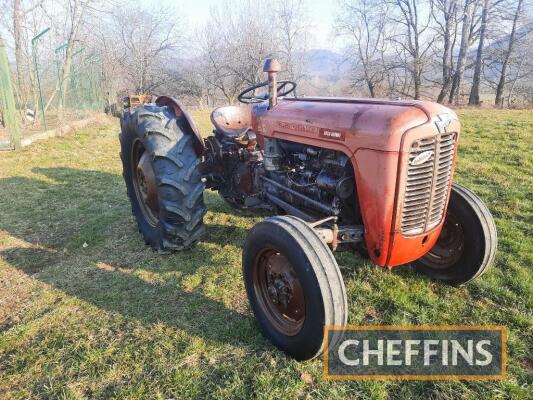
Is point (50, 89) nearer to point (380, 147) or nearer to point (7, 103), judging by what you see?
point (7, 103)

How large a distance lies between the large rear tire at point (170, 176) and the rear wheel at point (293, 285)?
102 cm

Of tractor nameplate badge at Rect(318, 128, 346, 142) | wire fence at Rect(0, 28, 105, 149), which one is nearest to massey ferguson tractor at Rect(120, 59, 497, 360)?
tractor nameplate badge at Rect(318, 128, 346, 142)

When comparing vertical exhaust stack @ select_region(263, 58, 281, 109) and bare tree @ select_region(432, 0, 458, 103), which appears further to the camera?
bare tree @ select_region(432, 0, 458, 103)

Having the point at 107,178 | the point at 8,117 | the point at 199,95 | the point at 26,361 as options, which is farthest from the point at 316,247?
the point at 199,95

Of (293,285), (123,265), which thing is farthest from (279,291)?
(123,265)

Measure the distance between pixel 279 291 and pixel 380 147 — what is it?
104 centimetres

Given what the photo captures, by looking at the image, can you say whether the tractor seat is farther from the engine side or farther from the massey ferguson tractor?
the massey ferguson tractor

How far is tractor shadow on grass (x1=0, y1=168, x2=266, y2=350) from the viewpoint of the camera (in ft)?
8.91

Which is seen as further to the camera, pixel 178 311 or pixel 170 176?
pixel 170 176

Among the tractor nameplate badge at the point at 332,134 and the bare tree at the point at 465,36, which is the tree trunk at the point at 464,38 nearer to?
the bare tree at the point at 465,36

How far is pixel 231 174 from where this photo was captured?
393 cm

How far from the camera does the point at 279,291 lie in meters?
2.37

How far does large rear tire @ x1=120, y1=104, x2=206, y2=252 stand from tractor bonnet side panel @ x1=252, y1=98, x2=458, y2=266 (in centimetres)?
→ 121

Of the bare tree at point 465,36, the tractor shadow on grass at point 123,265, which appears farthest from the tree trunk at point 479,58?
the tractor shadow on grass at point 123,265
